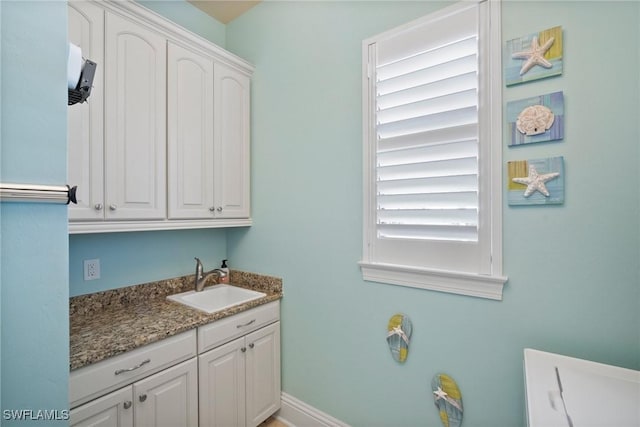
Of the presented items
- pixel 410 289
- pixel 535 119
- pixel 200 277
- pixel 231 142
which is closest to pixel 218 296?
pixel 200 277

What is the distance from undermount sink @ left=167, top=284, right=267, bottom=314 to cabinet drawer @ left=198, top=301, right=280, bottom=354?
105 mm

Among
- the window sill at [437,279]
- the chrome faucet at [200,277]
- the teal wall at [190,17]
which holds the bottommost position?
the chrome faucet at [200,277]

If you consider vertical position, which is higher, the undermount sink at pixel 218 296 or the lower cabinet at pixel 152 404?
the undermount sink at pixel 218 296

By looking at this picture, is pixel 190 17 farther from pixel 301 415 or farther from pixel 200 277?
pixel 301 415

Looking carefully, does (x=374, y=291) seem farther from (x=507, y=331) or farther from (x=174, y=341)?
(x=174, y=341)

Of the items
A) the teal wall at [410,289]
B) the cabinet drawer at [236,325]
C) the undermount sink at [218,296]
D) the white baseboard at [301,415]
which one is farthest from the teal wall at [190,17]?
the white baseboard at [301,415]

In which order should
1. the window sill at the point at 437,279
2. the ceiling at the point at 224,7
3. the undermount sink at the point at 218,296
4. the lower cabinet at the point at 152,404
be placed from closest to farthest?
the lower cabinet at the point at 152,404 → the window sill at the point at 437,279 → the undermount sink at the point at 218,296 → the ceiling at the point at 224,7

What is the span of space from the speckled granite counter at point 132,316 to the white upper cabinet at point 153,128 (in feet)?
1.57

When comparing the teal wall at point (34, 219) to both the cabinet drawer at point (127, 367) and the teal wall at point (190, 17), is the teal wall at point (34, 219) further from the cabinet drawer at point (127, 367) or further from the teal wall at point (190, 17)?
the teal wall at point (190, 17)

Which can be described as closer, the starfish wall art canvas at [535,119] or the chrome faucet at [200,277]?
the starfish wall art canvas at [535,119]

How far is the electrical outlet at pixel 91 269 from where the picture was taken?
1.62m

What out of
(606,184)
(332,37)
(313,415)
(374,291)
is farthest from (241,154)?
(606,184)

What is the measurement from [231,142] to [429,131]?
134 cm

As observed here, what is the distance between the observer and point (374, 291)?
1639 mm
